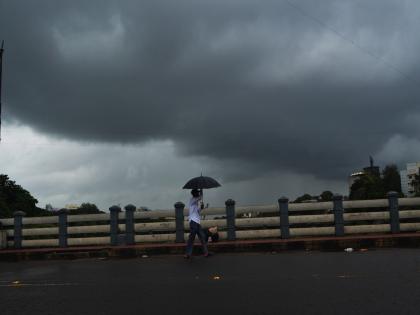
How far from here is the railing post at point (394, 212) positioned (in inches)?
633

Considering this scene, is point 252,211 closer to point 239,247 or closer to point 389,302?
point 239,247

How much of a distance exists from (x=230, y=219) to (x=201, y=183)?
7.95 feet

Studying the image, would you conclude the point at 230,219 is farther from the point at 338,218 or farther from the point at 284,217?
the point at 338,218

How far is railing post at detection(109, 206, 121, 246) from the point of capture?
1596 centimetres

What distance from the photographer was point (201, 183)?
13898 millimetres

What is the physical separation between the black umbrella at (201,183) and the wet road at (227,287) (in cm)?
219

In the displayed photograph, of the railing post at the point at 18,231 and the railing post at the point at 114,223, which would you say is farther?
the railing post at the point at 18,231

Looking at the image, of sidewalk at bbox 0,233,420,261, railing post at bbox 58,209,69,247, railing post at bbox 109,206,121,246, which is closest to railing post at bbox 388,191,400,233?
sidewalk at bbox 0,233,420,261

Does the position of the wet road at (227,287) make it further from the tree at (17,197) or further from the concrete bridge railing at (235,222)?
the tree at (17,197)

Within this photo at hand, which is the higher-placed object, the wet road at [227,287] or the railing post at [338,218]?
the railing post at [338,218]

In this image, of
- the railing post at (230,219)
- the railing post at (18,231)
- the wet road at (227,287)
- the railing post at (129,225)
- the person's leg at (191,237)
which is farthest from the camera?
the railing post at (18,231)

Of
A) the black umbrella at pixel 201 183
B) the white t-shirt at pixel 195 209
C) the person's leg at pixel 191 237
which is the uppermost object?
the black umbrella at pixel 201 183

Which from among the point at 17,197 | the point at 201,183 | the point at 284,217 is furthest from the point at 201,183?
the point at 17,197

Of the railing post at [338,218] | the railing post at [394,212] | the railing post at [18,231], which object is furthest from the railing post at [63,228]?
the railing post at [394,212]
